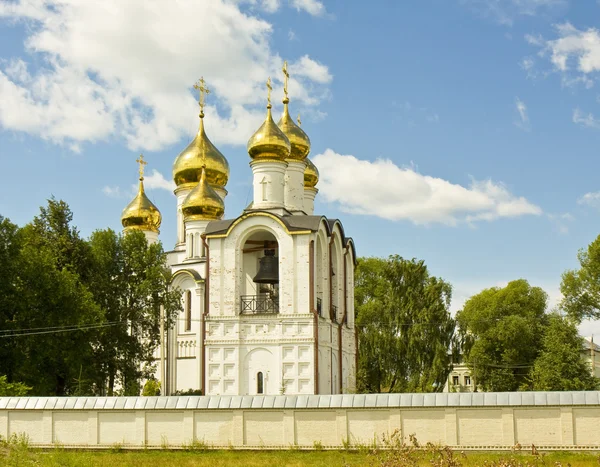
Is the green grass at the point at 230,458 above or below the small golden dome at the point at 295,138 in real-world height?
below

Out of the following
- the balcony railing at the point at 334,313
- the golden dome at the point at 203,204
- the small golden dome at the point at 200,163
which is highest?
the small golden dome at the point at 200,163

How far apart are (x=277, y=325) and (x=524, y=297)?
2388cm

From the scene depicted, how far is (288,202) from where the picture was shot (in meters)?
30.4

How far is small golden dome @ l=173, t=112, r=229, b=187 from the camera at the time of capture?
34344mm

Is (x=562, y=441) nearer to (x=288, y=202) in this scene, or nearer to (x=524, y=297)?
(x=288, y=202)

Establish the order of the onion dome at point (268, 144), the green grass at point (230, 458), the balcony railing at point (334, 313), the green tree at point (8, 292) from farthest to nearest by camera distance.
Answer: the onion dome at point (268, 144), the balcony railing at point (334, 313), the green tree at point (8, 292), the green grass at point (230, 458)

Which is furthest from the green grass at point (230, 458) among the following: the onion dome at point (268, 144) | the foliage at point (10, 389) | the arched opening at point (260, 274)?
the onion dome at point (268, 144)

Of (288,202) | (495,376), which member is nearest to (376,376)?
(495,376)

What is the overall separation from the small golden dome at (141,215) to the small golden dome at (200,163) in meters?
3.03

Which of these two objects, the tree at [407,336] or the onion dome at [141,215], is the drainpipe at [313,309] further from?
the onion dome at [141,215]

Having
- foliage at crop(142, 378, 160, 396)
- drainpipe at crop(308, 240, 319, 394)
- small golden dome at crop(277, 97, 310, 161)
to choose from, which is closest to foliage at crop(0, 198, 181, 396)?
foliage at crop(142, 378, 160, 396)

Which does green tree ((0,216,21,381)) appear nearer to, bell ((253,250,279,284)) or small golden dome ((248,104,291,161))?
bell ((253,250,279,284))

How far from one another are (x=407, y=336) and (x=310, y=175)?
800 cm

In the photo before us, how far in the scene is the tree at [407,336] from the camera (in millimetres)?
35500
